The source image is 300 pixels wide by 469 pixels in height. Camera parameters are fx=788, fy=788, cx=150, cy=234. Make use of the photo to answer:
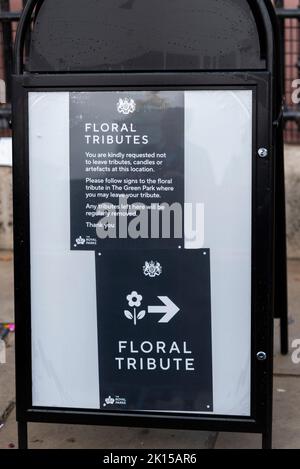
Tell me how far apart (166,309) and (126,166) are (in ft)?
1.96

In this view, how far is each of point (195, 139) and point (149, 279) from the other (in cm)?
59

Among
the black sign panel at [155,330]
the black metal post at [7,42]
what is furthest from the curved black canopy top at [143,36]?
the black metal post at [7,42]

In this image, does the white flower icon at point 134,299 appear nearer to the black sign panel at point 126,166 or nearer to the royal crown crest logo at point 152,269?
the royal crown crest logo at point 152,269

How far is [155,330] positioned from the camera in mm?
3189

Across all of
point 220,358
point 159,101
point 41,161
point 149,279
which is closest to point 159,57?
point 159,101

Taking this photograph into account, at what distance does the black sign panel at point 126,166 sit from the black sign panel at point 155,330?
99 millimetres

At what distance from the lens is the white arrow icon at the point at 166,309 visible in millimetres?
3182

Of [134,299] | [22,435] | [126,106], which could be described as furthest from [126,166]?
[22,435]

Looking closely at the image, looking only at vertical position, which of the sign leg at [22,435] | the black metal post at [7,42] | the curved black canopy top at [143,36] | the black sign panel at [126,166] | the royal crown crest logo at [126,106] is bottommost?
the sign leg at [22,435]

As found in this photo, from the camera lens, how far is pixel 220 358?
3182 mm

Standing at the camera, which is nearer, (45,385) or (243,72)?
(243,72)

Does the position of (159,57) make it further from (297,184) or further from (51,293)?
(297,184)

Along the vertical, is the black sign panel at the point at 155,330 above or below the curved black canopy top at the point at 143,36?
below

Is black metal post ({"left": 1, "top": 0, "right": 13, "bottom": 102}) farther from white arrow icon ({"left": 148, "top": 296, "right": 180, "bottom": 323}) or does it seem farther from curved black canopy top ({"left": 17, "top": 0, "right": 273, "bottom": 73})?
white arrow icon ({"left": 148, "top": 296, "right": 180, "bottom": 323})
